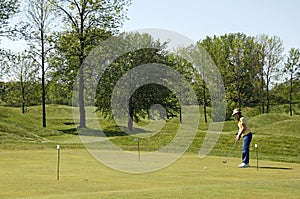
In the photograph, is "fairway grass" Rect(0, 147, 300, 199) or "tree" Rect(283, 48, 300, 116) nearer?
"fairway grass" Rect(0, 147, 300, 199)

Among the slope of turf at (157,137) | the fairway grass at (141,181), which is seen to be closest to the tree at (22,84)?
the slope of turf at (157,137)

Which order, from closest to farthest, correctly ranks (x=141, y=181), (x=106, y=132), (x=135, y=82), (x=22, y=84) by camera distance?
(x=141, y=181)
(x=135, y=82)
(x=106, y=132)
(x=22, y=84)

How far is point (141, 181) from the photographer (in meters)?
11.4

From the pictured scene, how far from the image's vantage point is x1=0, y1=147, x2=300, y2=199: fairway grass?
9.16 meters

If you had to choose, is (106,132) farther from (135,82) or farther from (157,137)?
(157,137)

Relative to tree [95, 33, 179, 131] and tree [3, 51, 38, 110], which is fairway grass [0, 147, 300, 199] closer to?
tree [95, 33, 179, 131]

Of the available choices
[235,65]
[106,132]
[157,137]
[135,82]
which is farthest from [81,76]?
[235,65]

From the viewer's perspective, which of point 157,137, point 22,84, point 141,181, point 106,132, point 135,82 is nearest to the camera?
point 141,181

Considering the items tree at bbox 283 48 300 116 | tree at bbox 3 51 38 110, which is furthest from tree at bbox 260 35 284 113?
tree at bbox 3 51 38 110

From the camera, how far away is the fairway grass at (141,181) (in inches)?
360

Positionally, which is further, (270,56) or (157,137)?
(270,56)

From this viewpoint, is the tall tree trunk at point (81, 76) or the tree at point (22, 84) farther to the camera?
the tree at point (22, 84)

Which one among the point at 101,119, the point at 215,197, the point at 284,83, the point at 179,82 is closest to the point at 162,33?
the point at 215,197

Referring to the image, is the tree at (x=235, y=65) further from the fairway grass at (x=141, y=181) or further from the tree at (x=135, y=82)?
the fairway grass at (x=141, y=181)
